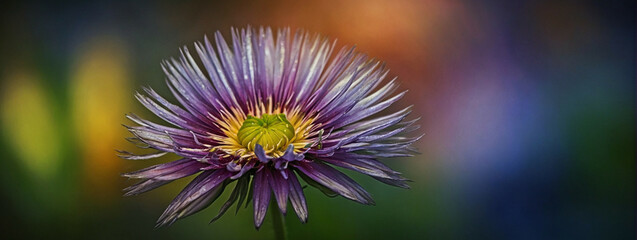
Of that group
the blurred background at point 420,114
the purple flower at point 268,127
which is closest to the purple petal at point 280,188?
the purple flower at point 268,127

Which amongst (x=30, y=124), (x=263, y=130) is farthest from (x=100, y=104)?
(x=263, y=130)

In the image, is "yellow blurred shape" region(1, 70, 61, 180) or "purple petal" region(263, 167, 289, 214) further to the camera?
"yellow blurred shape" region(1, 70, 61, 180)

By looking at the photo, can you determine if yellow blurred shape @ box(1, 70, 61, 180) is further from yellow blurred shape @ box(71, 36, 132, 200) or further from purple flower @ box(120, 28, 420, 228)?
purple flower @ box(120, 28, 420, 228)

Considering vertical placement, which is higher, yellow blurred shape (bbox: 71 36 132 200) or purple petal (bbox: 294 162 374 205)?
yellow blurred shape (bbox: 71 36 132 200)

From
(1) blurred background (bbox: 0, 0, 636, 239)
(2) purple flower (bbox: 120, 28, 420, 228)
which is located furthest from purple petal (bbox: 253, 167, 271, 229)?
(1) blurred background (bbox: 0, 0, 636, 239)

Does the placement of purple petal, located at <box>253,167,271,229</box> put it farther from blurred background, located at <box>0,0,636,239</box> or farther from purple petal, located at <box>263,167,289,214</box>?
blurred background, located at <box>0,0,636,239</box>

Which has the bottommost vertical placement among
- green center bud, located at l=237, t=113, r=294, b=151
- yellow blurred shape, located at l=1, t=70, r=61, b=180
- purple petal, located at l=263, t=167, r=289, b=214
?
purple petal, located at l=263, t=167, r=289, b=214
